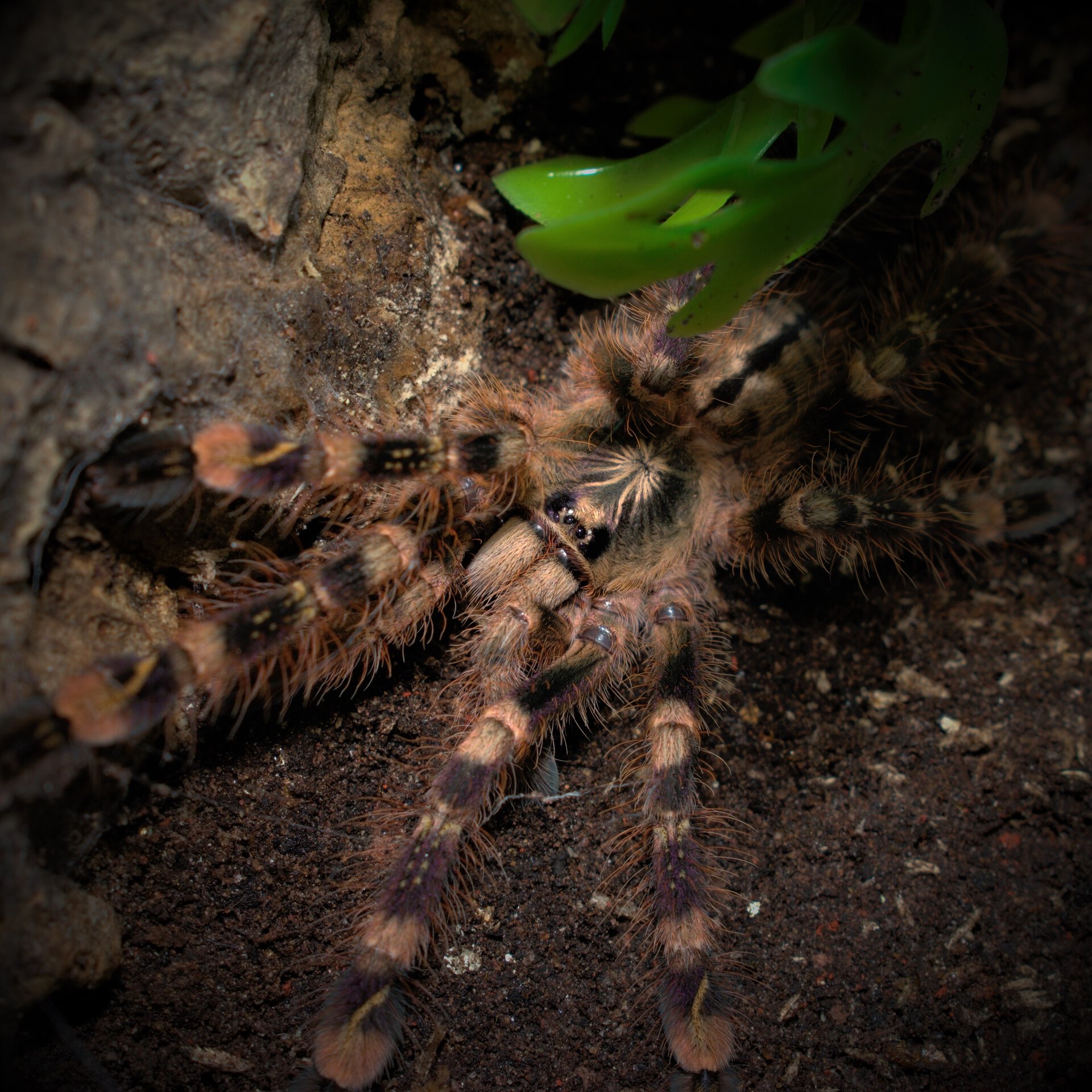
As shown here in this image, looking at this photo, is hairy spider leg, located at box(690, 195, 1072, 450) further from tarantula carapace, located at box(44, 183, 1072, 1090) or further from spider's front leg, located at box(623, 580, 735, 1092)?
spider's front leg, located at box(623, 580, 735, 1092)

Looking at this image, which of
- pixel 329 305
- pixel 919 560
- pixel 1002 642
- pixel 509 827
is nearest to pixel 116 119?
pixel 329 305

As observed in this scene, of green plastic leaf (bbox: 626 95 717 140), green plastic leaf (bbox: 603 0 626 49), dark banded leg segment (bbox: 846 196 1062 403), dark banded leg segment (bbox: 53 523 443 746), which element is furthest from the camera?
green plastic leaf (bbox: 626 95 717 140)

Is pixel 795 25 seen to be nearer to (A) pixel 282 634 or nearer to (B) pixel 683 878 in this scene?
(A) pixel 282 634

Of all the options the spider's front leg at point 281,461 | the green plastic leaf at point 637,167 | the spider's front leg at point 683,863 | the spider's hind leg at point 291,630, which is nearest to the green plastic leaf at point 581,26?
the green plastic leaf at point 637,167

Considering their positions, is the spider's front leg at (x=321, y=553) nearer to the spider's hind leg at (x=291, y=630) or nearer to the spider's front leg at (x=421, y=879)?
the spider's hind leg at (x=291, y=630)

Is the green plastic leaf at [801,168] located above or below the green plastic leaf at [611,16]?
below

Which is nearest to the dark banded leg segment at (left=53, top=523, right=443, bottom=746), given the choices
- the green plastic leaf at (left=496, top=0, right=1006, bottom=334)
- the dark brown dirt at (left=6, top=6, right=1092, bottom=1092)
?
the dark brown dirt at (left=6, top=6, right=1092, bottom=1092)

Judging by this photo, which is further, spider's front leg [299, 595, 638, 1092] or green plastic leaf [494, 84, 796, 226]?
green plastic leaf [494, 84, 796, 226]
